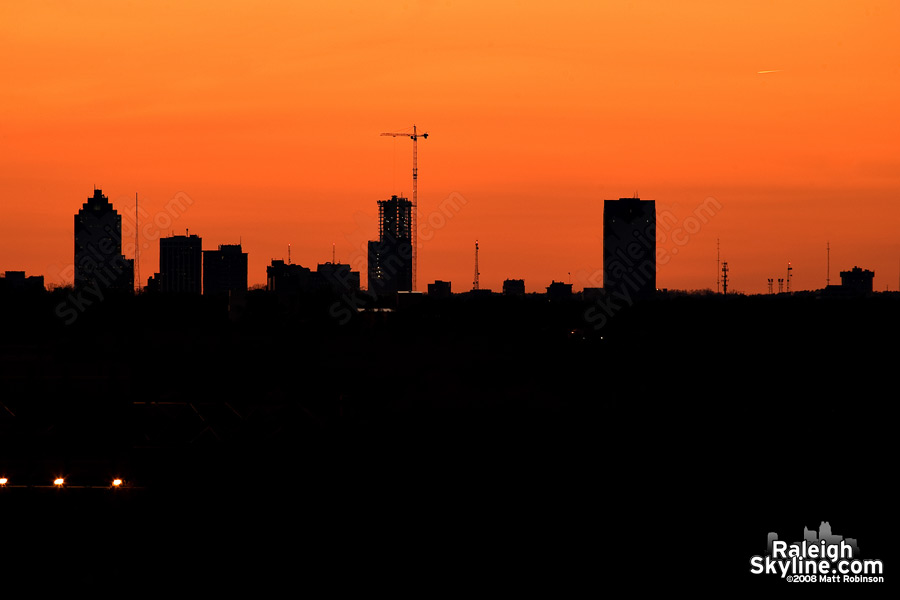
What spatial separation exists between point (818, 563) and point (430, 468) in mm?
21248

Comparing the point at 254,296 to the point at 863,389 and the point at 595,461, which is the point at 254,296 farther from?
the point at 595,461

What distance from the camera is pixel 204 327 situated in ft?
441

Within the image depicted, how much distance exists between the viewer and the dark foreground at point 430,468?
34719 millimetres

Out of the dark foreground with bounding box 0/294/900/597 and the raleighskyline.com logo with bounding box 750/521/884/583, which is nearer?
the raleighskyline.com logo with bounding box 750/521/884/583

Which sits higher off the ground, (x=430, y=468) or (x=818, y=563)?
(x=430, y=468)

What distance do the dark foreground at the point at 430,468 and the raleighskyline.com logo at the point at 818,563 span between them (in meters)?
0.78

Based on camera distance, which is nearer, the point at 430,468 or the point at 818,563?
the point at 818,563

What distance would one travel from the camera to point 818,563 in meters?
34.7

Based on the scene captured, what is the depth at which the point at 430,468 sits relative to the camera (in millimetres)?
53031

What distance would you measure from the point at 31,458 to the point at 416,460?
15.8m

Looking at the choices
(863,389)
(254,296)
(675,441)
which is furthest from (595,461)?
(254,296)

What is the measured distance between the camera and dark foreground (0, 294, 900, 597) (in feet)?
114

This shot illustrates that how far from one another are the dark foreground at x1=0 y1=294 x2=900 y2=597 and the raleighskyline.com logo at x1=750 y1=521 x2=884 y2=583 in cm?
78

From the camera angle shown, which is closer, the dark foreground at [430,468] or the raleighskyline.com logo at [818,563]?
the raleighskyline.com logo at [818,563]
